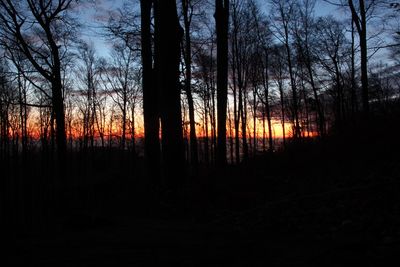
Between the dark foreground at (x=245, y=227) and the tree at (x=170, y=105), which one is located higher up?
the tree at (x=170, y=105)

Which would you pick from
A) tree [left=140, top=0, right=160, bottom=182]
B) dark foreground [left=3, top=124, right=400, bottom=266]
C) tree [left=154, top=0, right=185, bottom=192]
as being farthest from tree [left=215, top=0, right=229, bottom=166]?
tree [left=154, top=0, right=185, bottom=192]

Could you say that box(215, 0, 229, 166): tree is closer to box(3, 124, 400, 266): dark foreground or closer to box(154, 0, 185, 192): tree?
box(3, 124, 400, 266): dark foreground

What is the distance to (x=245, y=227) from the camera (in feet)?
14.2

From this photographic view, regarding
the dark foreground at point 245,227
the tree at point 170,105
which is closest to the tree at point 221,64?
the dark foreground at point 245,227

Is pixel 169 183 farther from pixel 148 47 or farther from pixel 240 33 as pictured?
pixel 240 33

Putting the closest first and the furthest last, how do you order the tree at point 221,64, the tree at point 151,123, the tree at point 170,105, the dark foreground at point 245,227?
1. the dark foreground at point 245,227
2. the tree at point 170,105
3. the tree at point 151,123
4. the tree at point 221,64

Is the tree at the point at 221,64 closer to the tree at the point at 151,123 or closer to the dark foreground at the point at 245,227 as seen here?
the tree at the point at 151,123

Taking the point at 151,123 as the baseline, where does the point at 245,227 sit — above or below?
below

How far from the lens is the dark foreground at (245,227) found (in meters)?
2.69

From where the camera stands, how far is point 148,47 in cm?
1048

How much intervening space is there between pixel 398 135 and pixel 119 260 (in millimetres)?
7952

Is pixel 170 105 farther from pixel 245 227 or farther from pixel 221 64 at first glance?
pixel 221 64

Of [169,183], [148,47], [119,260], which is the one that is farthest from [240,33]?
[119,260]

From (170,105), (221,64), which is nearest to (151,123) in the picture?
(170,105)
